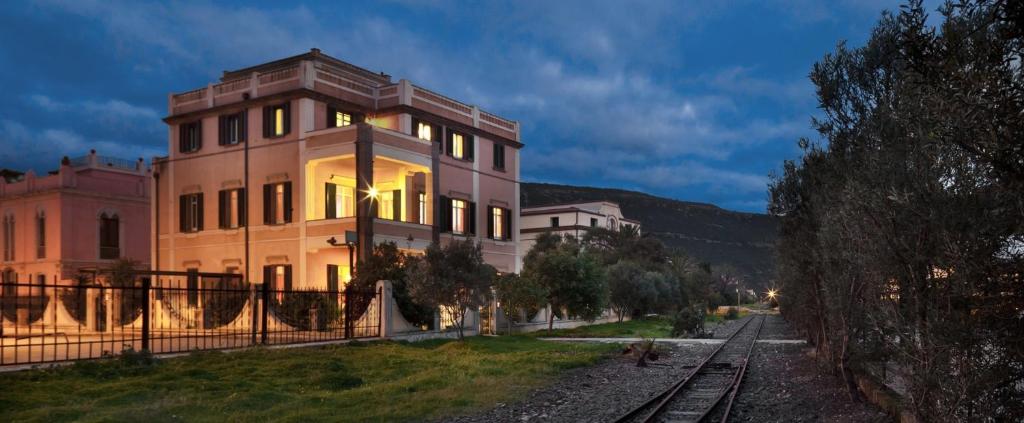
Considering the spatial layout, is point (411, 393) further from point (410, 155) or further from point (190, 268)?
point (190, 268)

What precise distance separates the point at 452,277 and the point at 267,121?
524 inches

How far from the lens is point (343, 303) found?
80.3ft

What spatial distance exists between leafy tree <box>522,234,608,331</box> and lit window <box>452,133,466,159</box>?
21.3 feet

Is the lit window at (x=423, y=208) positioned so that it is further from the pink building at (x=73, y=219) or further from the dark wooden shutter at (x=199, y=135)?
the pink building at (x=73, y=219)

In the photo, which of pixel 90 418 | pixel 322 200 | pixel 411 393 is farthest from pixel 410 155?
pixel 90 418

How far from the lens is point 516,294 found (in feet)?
103

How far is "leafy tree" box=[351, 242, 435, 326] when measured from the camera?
2608cm

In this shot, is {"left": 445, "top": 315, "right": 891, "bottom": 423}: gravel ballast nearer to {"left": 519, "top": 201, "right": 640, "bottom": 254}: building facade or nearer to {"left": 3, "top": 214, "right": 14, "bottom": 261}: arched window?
{"left": 3, "top": 214, "right": 14, "bottom": 261}: arched window

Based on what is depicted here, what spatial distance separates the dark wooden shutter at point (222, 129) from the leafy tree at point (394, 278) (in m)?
10.8

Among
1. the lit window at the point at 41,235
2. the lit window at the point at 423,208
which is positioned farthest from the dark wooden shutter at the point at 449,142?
the lit window at the point at 41,235

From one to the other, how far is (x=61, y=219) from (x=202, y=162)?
1027 centimetres

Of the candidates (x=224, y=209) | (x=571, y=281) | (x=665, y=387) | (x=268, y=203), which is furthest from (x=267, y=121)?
(x=665, y=387)

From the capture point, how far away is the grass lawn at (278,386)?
445 inches

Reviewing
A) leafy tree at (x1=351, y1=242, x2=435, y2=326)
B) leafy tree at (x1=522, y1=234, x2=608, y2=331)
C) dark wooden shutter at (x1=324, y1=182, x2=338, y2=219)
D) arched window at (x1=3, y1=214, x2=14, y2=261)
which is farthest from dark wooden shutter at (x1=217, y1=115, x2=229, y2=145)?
arched window at (x1=3, y1=214, x2=14, y2=261)
